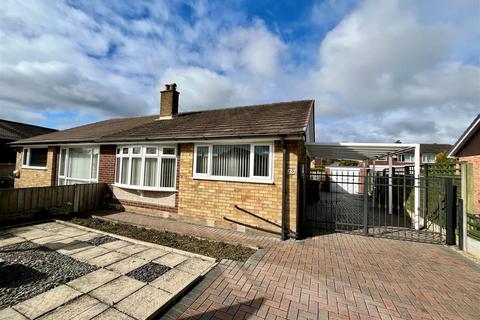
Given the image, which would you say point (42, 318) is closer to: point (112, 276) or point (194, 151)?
point (112, 276)

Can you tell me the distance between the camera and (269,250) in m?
5.75

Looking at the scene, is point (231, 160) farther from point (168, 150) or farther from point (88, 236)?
point (88, 236)

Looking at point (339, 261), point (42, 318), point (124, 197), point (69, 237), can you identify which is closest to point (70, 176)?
point (124, 197)

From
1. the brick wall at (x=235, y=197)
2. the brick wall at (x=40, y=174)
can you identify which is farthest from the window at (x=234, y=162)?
the brick wall at (x=40, y=174)

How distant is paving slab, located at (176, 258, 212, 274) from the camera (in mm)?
4371

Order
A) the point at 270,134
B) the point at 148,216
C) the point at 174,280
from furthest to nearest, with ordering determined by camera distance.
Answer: the point at 148,216, the point at 270,134, the point at 174,280

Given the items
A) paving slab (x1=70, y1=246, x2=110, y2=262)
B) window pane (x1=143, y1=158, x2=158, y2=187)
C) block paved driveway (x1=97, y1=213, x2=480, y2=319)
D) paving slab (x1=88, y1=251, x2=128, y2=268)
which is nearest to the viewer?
block paved driveway (x1=97, y1=213, x2=480, y2=319)

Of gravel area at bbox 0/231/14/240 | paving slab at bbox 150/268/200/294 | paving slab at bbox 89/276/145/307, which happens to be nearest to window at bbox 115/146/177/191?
gravel area at bbox 0/231/14/240

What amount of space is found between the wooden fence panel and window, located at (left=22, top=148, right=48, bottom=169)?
5607mm

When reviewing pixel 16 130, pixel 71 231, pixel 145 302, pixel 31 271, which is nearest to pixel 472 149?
pixel 145 302

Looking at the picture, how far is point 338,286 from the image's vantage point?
4070 mm

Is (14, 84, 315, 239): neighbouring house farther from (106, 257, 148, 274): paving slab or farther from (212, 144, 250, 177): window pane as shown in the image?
(106, 257, 148, 274): paving slab

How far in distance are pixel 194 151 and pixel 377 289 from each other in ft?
21.4

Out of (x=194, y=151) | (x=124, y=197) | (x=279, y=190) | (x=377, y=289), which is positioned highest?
(x=194, y=151)
